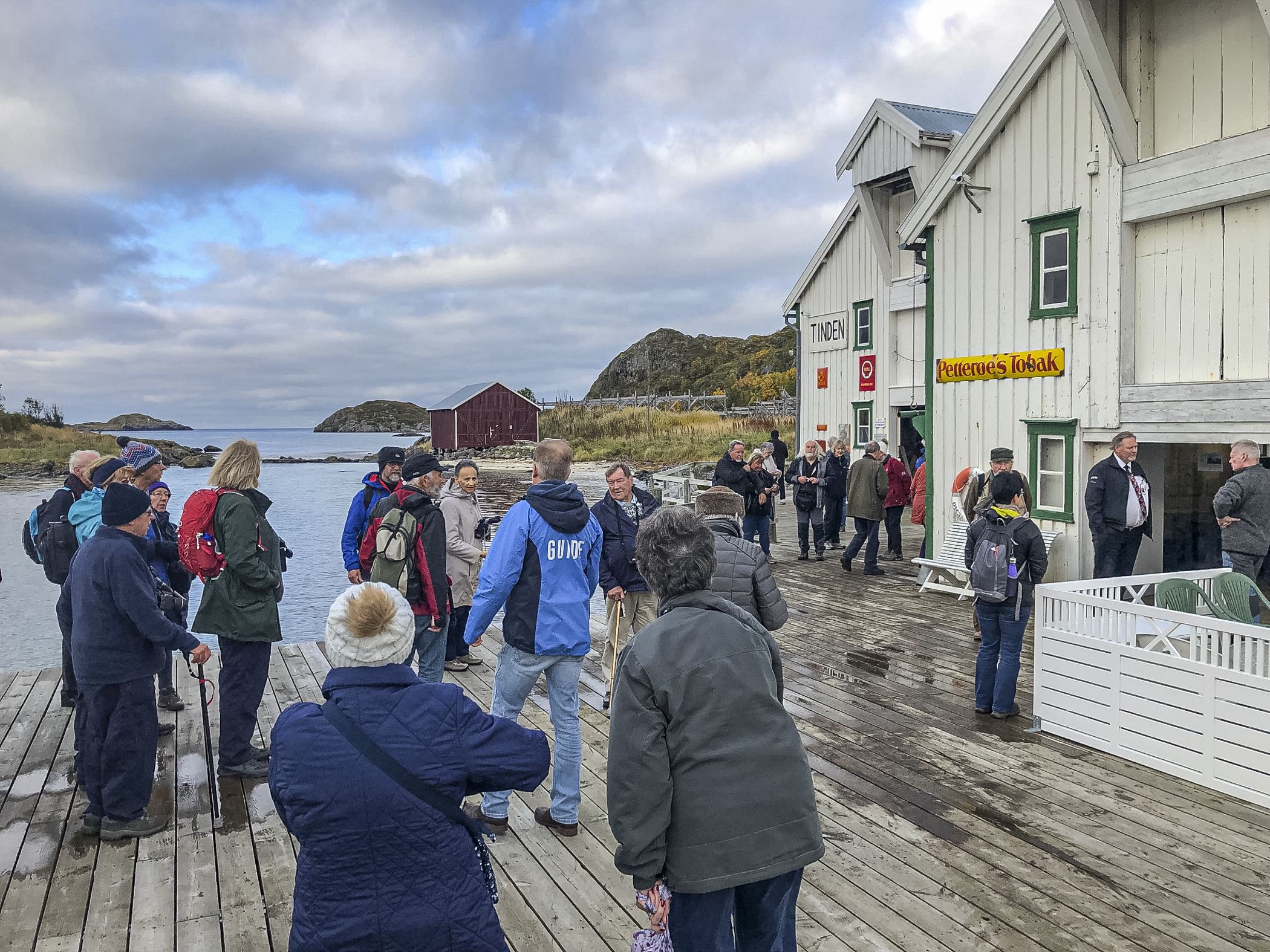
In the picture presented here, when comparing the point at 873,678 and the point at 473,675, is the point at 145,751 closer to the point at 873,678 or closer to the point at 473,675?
the point at 473,675

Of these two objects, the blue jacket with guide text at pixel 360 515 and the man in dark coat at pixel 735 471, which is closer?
the blue jacket with guide text at pixel 360 515

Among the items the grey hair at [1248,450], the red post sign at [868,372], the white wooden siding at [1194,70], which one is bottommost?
the grey hair at [1248,450]

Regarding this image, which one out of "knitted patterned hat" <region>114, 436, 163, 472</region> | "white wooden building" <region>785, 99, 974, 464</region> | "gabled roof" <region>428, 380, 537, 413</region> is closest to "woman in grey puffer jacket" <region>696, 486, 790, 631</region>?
"knitted patterned hat" <region>114, 436, 163, 472</region>

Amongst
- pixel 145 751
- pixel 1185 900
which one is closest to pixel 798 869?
pixel 1185 900

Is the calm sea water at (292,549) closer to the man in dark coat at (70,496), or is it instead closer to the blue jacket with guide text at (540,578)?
the man in dark coat at (70,496)

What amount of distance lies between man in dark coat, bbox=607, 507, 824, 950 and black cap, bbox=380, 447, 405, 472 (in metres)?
4.39

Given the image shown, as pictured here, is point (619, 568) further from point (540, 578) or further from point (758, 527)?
point (758, 527)

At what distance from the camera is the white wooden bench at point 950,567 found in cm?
1007

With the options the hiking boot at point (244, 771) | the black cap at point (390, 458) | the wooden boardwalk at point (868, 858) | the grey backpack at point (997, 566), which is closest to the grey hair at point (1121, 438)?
the grey backpack at point (997, 566)

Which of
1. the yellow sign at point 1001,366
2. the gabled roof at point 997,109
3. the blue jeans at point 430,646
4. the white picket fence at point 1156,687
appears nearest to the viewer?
the white picket fence at point 1156,687

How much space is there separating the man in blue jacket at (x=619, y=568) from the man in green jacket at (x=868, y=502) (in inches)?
226

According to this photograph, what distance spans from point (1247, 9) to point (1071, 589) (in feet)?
18.7

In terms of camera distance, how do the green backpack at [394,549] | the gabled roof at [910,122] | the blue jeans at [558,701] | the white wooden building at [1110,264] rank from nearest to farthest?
the blue jeans at [558,701]
the green backpack at [394,549]
the white wooden building at [1110,264]
the gabled roof at [910,122]

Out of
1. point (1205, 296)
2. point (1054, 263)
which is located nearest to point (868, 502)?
point (1054, 263)
